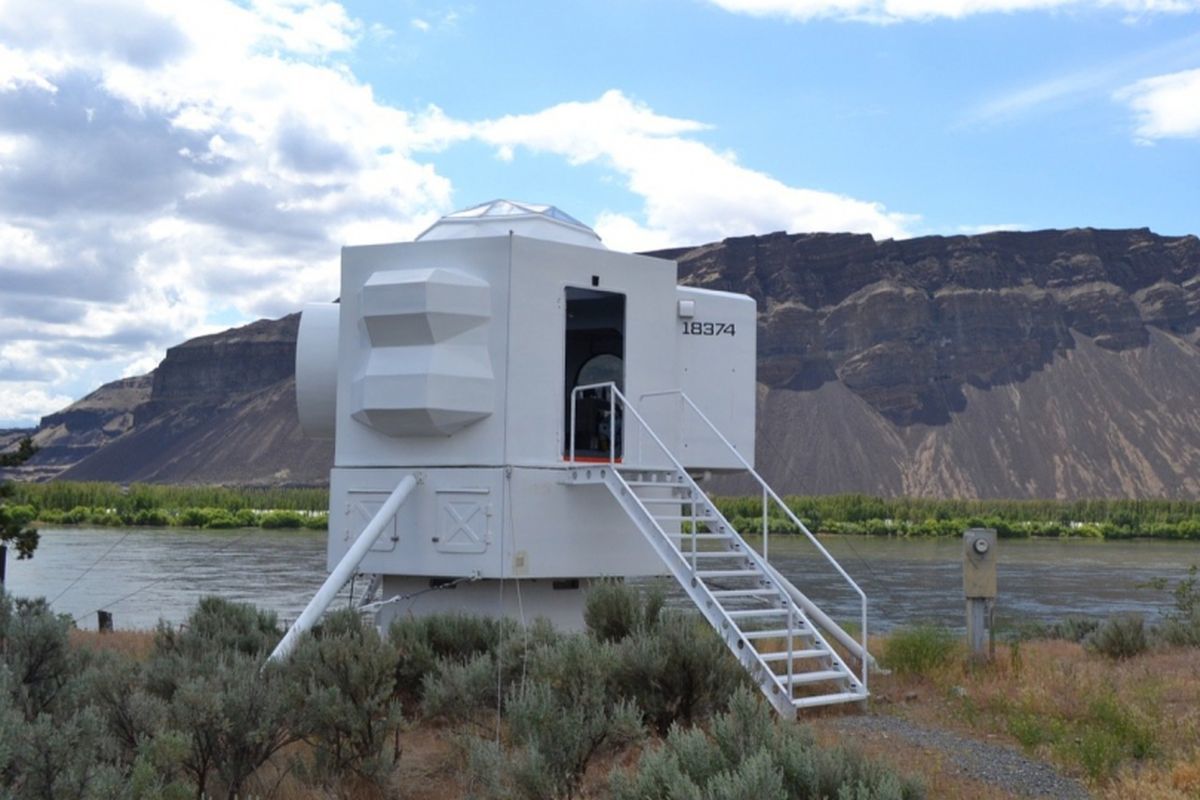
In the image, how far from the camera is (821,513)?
96688mm

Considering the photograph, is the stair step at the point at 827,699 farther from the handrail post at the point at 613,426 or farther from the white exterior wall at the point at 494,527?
the handrail post at the point at 613,426

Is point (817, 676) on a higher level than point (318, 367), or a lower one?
lower

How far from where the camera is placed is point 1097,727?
893 cm

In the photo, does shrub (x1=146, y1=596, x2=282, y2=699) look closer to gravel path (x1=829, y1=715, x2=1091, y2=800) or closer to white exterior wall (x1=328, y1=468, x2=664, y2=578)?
white exterior wall (x1=328, y1=468, x2=664, y2=578)

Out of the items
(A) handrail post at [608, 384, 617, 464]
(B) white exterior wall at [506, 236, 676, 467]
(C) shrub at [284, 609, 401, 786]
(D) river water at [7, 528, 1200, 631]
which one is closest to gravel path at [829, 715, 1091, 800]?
(C) shrub at [284, 609, 401, 786]

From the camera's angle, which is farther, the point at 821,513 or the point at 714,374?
the point at 821,513

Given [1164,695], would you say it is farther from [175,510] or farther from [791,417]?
[791,417]

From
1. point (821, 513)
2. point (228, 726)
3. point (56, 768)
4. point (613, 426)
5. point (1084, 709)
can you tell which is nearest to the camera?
point (56, 768)

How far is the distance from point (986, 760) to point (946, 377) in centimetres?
15254

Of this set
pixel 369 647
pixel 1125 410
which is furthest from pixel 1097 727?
pixel 1125 410

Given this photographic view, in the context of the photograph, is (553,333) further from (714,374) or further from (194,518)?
(194,518)

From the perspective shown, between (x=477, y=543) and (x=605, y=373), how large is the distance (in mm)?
4100

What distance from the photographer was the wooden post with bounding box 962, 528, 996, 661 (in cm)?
1260

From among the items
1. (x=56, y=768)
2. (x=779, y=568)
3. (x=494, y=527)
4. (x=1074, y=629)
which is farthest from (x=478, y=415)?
(x=779, y=568)
